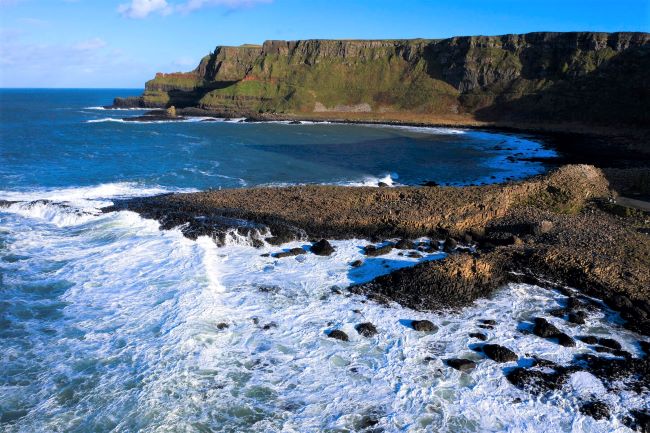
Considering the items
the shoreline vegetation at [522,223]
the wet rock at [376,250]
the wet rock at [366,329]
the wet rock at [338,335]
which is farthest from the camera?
the wet rock at [376,250]

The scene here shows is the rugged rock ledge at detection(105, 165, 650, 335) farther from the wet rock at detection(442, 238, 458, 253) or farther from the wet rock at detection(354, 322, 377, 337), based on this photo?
the wet rock at detection(354, 322, 377, 337)

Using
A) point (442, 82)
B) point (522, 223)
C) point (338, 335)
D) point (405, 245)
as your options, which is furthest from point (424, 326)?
point (442, 82)

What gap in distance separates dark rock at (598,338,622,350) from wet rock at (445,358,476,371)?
4.00 meters

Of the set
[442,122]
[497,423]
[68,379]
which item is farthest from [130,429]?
[442,122]

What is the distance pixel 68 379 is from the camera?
37.7 feet

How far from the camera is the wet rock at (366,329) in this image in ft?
44.4

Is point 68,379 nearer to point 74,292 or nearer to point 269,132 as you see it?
point 74,292

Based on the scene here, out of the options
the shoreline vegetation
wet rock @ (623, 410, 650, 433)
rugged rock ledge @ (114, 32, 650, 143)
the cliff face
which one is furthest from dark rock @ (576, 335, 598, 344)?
the cliff face

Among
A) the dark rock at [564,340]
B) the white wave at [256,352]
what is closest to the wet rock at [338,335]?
the white wave at [256,352]

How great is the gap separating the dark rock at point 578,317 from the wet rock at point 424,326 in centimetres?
419

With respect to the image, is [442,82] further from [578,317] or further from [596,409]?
[596,409]

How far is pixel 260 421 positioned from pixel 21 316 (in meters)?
8.88

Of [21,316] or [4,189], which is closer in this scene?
[21,316]

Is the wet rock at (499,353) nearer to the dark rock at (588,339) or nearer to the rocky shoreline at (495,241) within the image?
the rocky shoreline at (495,241)
